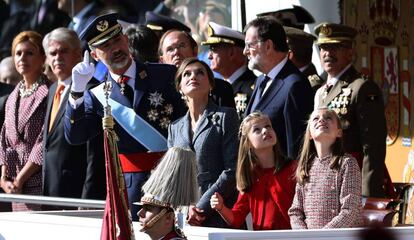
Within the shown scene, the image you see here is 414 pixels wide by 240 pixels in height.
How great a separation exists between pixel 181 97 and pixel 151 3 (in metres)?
4.55

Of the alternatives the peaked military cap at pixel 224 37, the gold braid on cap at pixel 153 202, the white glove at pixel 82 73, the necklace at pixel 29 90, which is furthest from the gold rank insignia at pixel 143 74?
the gold braid on cap at pixel 153 202

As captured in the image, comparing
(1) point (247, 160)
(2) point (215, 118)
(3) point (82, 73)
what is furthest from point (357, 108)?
(3) point (82, 73)

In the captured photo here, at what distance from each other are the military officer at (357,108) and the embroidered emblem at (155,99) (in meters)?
1.10

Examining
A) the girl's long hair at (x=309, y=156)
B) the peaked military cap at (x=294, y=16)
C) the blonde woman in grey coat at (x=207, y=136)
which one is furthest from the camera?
the peaked military cap at (x=294, y=16)

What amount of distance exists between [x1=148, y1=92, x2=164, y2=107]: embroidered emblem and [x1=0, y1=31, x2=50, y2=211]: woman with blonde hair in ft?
6.29

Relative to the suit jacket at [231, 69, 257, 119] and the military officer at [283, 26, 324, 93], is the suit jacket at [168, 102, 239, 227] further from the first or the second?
the military officer at [283, 26, 324, 93]

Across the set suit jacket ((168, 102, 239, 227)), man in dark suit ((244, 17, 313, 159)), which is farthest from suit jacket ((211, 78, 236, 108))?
suit jacket ((168, 102, 239, 227))

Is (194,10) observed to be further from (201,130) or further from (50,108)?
(201,130)

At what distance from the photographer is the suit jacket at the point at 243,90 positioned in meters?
9.36

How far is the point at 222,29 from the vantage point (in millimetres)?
9727

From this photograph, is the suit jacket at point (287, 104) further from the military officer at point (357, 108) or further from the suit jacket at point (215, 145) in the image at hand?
the military officer at point (357, 108)

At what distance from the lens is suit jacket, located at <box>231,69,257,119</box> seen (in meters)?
9.36

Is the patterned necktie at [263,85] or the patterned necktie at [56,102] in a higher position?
the patterned necktie at [263,85]

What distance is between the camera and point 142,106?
8625 mm
